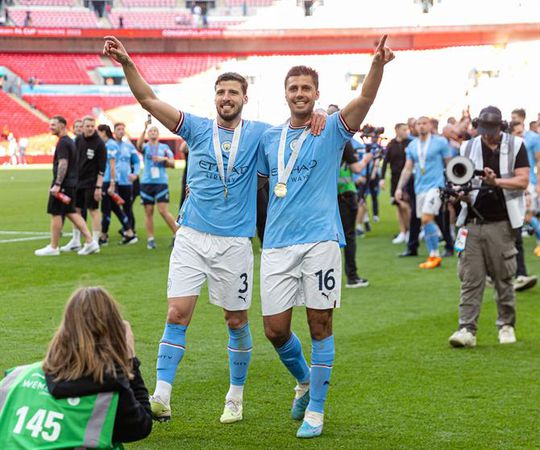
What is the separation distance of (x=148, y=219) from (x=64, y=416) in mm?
13181

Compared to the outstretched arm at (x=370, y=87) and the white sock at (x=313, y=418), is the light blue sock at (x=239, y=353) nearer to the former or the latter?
the white sock at (x=313, y=418)

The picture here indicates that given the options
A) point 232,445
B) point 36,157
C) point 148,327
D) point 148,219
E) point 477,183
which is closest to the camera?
point 232,445

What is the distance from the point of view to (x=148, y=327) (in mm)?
9797

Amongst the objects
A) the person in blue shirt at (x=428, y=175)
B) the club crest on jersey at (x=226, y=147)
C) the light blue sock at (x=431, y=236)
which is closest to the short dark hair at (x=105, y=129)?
the person in blue shirt at (x=428, y=175)

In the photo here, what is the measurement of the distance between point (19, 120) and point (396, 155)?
41.1 metres

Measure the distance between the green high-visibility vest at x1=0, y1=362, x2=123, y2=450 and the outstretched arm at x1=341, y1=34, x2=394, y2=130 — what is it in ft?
9.03

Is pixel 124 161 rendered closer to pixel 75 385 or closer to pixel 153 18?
pixel 75 385

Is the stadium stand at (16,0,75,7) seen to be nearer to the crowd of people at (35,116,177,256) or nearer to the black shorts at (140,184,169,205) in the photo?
the crowd of people at (35,116,177,256)

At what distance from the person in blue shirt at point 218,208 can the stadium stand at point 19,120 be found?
50.2 m

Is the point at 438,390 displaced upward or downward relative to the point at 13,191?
upward

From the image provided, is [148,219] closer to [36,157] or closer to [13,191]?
[13,191]

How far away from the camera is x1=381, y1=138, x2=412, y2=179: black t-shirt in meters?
18.2

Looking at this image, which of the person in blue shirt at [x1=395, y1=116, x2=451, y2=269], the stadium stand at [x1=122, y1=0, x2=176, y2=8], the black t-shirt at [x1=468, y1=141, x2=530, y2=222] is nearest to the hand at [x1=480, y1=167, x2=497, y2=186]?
the black t-shirt at [x1=468, y1=141, x2=530, y2=222]

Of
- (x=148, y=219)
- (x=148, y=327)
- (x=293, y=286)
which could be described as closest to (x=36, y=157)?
(x=148, y=219)
